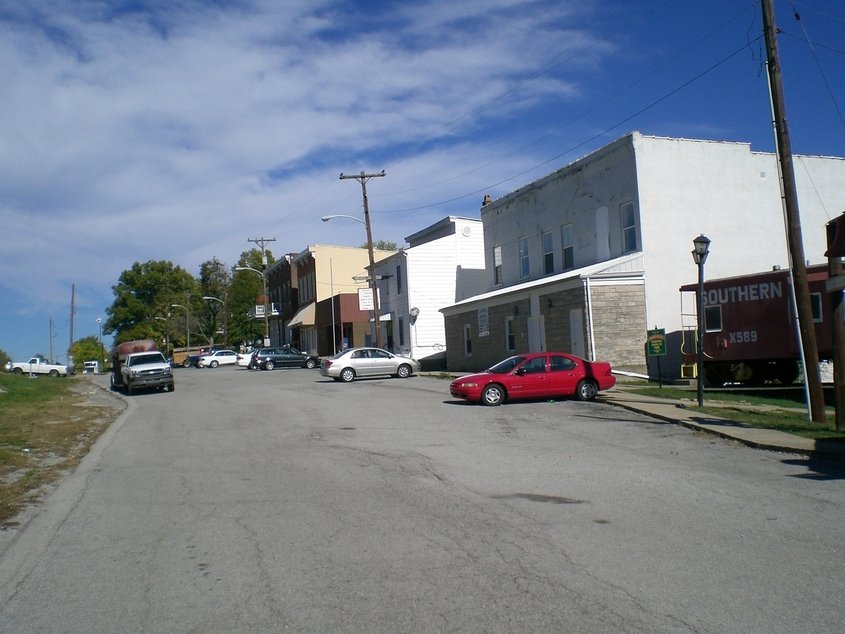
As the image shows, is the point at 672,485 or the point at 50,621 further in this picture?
the point at 672,485

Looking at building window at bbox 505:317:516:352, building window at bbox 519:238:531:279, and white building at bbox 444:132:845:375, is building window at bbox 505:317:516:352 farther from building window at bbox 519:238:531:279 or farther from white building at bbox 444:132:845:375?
building window at bbox 519:238:531:279

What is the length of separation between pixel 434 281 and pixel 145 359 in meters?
17.1

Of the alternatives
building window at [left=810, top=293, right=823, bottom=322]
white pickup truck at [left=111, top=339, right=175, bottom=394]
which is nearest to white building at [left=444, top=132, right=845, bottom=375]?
Result: building window at [left=810, top=293, right=823, bottom=322]

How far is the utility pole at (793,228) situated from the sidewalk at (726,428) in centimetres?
180

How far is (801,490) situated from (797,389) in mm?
15611

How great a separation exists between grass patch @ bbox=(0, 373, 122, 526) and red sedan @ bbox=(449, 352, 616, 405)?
372 inches

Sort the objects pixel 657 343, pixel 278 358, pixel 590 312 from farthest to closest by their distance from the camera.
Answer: pixel 278 358 → pixel 590 312 → pixel 657 343

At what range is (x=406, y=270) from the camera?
43875mm

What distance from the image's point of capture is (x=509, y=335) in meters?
33.2

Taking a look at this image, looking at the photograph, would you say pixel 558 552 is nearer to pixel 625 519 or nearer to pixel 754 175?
pixel 625 519

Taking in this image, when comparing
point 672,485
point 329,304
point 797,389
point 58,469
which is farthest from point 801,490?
point 329,304

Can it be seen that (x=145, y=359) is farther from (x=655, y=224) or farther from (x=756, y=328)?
(x=756, y=328)

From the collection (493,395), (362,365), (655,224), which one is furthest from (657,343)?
(362,365)

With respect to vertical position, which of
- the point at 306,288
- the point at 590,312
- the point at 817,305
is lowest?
the point at 817,305
